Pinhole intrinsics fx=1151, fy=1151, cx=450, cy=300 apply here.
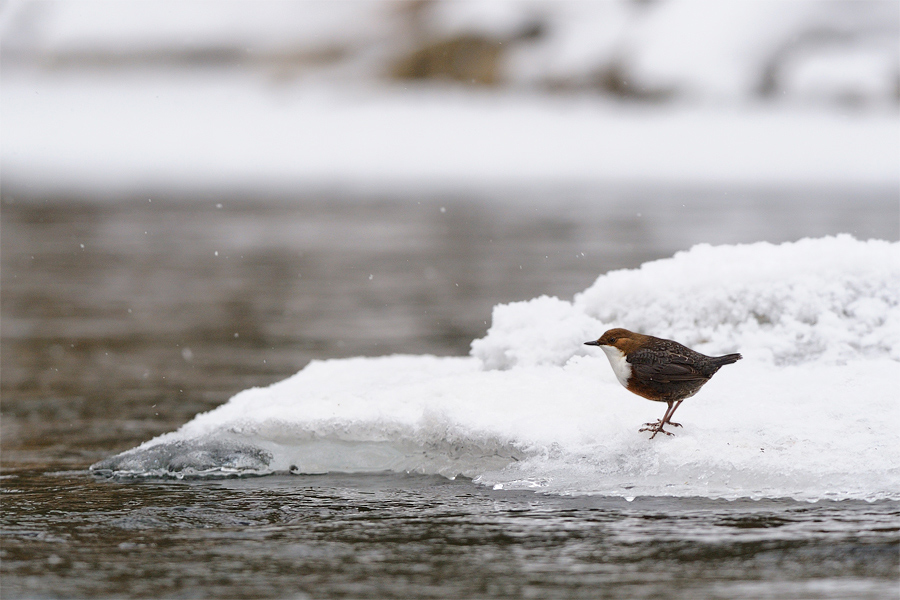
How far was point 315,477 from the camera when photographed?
526 cm

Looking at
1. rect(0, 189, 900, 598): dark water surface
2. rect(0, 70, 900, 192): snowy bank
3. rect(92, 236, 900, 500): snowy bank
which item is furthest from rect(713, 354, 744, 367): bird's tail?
rect(0, 70, 900, 192): snowy bank

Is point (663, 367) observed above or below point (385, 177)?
below

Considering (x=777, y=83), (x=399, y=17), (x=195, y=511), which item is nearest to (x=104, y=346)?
(x=195, y=511)

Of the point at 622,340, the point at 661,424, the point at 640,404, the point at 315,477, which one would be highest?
the point at 622,340

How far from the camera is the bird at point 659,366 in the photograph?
4.57 meters

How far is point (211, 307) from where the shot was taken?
534 inches

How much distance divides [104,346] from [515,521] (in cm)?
748

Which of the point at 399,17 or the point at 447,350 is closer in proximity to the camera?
the point at 447,350

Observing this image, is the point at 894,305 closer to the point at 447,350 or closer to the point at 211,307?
the point at 447,350

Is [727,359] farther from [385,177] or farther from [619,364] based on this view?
[385,177]

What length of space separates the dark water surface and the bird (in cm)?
44

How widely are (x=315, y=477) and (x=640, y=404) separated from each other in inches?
59.8

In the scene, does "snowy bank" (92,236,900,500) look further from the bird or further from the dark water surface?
the bird

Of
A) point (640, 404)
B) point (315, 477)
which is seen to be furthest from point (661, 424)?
point (315, 477)
